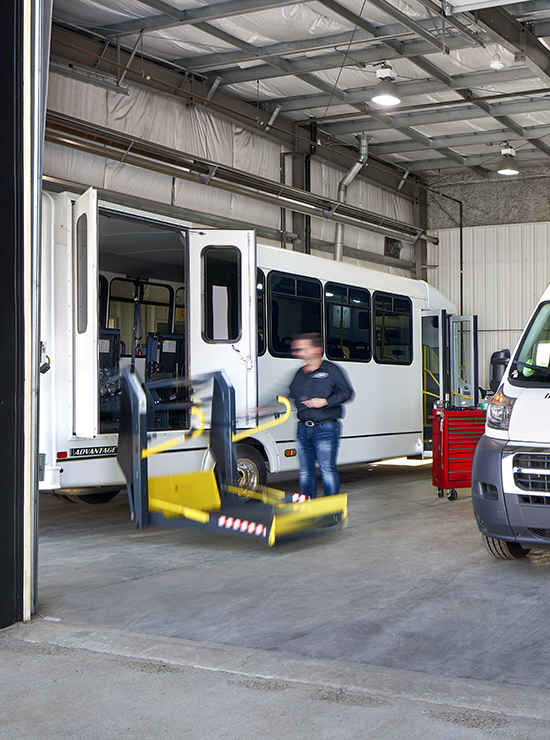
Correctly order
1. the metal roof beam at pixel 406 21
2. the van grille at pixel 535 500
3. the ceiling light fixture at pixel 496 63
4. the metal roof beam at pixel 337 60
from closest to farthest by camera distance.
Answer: the van grille at pixel 535 500 < the metal roof beam at pixel 406 21 < the metal roof beam at pixel 337 60 < the ceiling light fixture at pixel 496 63

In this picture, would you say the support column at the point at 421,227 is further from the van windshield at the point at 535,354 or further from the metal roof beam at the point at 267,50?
the van windshield at the point at 535,354

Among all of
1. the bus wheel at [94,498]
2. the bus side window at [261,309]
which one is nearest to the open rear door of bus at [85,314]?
the bus wheel at [94,498]

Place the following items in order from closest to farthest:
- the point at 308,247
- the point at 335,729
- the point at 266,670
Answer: the point at 335,729
the point at 266,670
the point at 308,247

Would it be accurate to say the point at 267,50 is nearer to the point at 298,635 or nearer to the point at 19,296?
the point at 19,296

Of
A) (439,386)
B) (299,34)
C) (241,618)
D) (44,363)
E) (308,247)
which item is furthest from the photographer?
(308,247)

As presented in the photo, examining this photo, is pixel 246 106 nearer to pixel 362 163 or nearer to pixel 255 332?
pixel 362 163

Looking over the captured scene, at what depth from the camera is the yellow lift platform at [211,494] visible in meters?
7.46

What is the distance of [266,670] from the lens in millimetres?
4383

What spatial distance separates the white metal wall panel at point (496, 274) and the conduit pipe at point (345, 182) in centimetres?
412

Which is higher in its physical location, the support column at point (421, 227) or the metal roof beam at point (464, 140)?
the metal roof beam at point (464, 140)

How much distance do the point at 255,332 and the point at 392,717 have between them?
6.05 meters

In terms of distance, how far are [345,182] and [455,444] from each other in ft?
29.0

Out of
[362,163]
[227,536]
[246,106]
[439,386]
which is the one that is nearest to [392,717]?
[227,536]

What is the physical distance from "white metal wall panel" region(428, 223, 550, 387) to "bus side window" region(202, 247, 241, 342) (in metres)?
11.7
